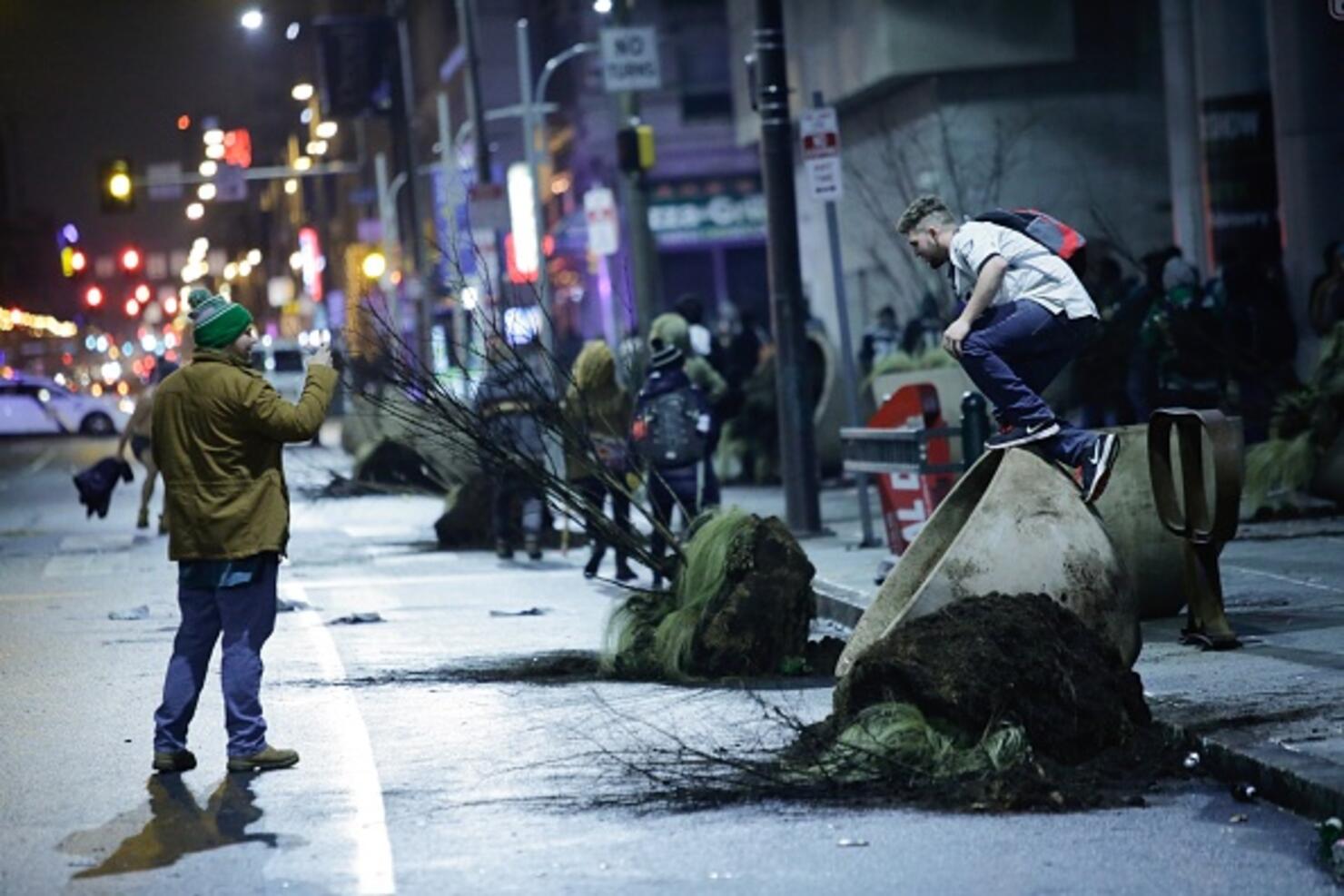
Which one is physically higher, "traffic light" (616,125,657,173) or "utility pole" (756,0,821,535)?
"traffic light" (616,125,657,173)

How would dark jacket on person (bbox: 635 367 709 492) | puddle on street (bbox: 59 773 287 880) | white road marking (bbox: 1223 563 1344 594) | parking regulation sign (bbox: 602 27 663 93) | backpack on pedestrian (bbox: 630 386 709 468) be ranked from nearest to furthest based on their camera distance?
1. puddle on street (bbox: 59 773 287 880)
2. white road marking (bbox: 1223 563 1344 594)
3. backpack on pedestrian (bbox: 630 386 709 468)
4. dark jacket on person (bbox: 635 367 709 492)
5. parking regulation sign (bbox: 602 27 663 93)

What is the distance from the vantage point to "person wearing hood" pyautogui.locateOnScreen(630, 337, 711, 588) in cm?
1678

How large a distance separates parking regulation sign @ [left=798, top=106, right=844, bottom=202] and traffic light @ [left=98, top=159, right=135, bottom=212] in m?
31.6

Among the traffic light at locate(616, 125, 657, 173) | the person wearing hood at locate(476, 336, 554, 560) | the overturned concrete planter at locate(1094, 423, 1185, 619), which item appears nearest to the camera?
the overturned concrete planter at locate(1094, 423, 1185, 619)

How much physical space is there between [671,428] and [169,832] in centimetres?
826

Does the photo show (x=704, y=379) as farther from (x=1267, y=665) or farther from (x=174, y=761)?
(x=174, y=761)

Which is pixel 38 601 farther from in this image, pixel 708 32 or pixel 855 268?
pixel 708 32

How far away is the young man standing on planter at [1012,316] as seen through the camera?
11633mm

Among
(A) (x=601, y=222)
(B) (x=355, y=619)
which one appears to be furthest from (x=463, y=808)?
(A) (x=601, y=222)


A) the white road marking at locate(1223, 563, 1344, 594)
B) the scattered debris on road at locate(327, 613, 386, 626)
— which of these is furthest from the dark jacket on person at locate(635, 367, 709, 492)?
the white road marking at locate(1223, 563, 1344, 594)

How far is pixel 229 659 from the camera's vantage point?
1016 centimetres

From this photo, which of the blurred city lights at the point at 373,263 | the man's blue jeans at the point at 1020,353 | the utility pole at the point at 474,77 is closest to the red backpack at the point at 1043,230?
the man's blue jeans at the point at 1020,353

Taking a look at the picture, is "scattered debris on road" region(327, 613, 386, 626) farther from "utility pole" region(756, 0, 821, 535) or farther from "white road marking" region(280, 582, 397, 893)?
"utility pole" region(756, 0, 821, 535)

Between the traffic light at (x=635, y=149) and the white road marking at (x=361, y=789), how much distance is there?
16.6 m
